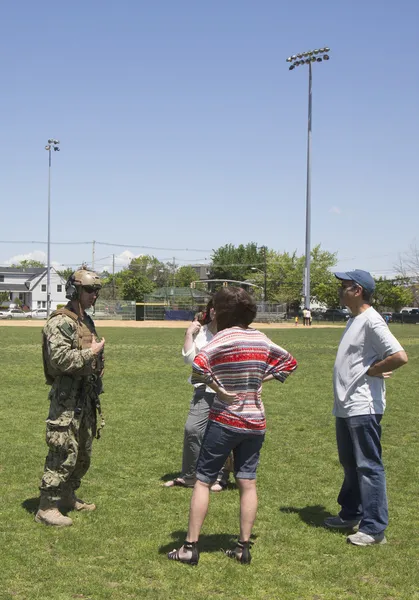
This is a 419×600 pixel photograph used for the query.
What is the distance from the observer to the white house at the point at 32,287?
112m

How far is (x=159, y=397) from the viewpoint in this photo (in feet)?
42.9

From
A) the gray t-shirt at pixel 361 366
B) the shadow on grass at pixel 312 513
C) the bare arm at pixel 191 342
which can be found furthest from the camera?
the bare arm at pixel 191 342

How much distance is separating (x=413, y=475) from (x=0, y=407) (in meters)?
7.07

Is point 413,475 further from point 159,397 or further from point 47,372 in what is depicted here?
point 159,397

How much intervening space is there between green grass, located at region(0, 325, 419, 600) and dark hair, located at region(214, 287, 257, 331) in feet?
5.62

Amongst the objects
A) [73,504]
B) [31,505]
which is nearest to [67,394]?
[73,504]

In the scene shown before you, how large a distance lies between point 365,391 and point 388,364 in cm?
30

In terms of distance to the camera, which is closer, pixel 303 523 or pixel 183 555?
pixel 183 555

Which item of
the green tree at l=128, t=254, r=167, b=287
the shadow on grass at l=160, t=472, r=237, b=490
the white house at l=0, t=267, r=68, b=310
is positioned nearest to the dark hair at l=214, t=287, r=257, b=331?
the shadow on grass at l=160, t=472, r=237, b=490

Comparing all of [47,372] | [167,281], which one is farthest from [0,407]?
[167,281]

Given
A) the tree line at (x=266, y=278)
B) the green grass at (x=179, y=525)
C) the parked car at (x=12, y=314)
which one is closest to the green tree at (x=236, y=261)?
the tree line at (x=266, y=278)

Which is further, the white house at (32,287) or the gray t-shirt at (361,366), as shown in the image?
the white house at (32,287)

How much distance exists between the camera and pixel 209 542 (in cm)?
520

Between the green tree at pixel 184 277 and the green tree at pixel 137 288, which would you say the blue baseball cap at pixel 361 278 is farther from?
the green tree at pixel 184 277
